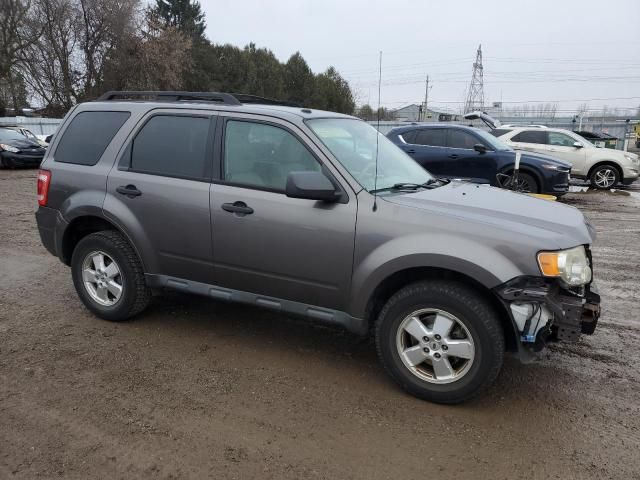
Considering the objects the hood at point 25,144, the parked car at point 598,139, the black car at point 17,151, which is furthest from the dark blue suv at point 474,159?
the hood at point 25,144

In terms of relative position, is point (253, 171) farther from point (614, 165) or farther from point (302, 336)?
point (614, 165)

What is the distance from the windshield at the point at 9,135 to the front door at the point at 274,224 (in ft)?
54.9

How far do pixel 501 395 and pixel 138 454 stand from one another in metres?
2.30

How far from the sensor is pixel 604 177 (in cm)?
1488

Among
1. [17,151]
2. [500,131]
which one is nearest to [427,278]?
[500,131]

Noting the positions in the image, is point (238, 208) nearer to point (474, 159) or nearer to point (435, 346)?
point (435, 346)

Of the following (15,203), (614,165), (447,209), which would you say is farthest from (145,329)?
(614,165)

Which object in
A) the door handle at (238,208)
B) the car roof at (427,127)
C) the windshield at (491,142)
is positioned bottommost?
the door handle at (238,208)

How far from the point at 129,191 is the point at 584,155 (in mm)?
14299

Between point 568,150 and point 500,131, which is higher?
point 500,131

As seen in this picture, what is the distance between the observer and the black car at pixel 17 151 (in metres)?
16.5

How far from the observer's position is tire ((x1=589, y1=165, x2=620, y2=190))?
14.8 meters

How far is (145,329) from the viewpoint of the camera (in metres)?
4.36

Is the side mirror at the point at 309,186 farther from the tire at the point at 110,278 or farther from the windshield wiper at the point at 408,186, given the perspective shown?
the tire at the point at 110,278
